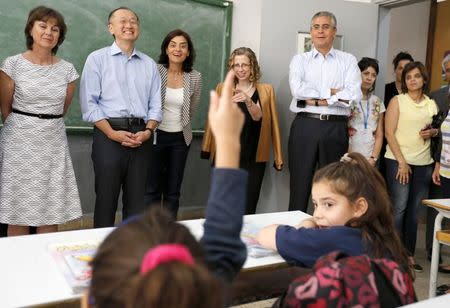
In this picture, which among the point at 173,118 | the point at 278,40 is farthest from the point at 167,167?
the point at 278,40

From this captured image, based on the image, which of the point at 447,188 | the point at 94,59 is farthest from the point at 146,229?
the point at 447,188

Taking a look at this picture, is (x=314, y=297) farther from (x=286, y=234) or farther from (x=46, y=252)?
(x=46, y=252)

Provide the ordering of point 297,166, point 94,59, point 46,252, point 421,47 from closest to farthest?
point 46,252
point 94,59
point 297,166
point 421,47

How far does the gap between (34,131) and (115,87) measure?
0.57 meters

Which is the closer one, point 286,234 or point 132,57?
point 286,234

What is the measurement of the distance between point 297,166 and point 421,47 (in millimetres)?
3440

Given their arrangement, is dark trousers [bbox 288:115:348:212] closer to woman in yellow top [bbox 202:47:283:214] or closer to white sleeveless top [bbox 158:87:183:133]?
woman in yellow top [bbox 202:47:283:214]

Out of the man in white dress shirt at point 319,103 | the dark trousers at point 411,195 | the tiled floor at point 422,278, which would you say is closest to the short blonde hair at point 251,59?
the man in white dress shirt at point 319,103

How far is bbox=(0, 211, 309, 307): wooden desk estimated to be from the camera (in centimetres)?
115

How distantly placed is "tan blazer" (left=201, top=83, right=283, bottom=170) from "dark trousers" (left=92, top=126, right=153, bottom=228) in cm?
97

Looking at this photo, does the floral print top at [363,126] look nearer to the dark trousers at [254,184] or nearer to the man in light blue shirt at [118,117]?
the dark trousers at [254,184]

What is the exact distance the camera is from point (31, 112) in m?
2.67

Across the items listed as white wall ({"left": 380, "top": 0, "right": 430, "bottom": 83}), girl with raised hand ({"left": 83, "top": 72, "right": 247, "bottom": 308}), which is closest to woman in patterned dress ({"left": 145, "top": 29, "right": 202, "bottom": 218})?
girl with raised hand ({"left": 83, "top": 72, "right": 247, "bottom": 308})

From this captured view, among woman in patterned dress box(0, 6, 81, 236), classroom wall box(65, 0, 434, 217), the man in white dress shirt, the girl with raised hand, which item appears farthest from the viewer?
classroom wall box(65, 0, 434, 217)
